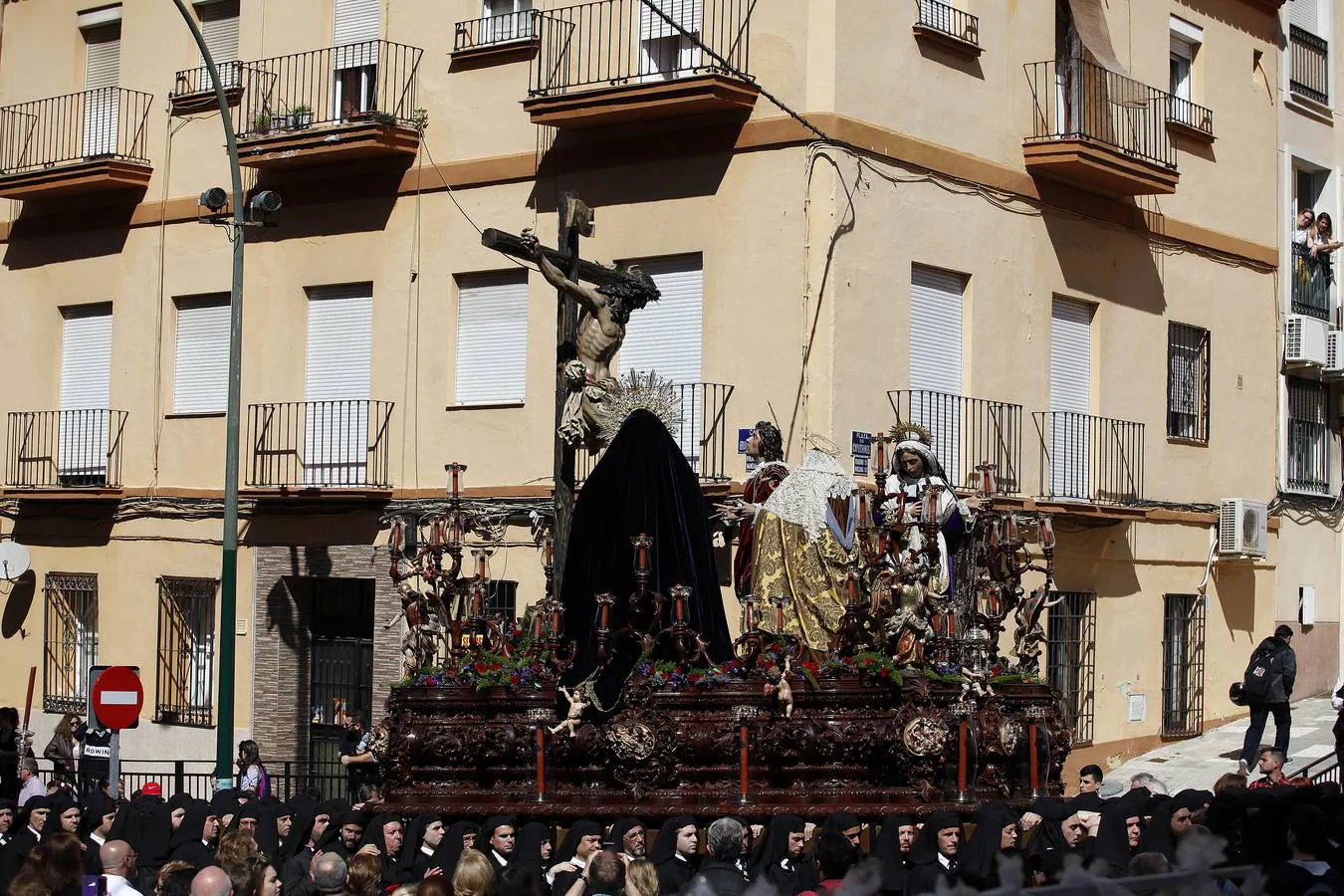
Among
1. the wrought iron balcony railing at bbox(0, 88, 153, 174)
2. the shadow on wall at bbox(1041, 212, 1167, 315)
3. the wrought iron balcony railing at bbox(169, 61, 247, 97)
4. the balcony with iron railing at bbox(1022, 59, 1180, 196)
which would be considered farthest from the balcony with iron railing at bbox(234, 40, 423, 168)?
the shadow on wall at bbox(1041, 212, 1167, 315)

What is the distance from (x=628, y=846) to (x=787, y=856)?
0.92 meters

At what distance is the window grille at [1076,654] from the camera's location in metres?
21.9

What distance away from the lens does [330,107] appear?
23.0 m

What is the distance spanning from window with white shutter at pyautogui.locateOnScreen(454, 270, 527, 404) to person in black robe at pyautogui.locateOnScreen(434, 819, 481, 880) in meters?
9.81

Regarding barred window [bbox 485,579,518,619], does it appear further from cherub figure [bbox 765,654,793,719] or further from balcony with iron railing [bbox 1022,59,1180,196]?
cherub figure [bbox 765,654,793,719]

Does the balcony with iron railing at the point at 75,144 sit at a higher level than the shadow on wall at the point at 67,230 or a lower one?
higher

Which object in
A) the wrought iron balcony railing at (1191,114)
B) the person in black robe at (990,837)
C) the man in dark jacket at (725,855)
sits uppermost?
the wrought iron balcony railing at (1191,114)

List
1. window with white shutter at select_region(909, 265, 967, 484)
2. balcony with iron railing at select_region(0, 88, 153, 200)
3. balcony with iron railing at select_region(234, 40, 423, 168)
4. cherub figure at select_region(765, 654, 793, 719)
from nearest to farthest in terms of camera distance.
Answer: cherub figure at select_region(765, 654, 793, 719), window with white shutter at select_region(909, 265, 967, 484), balcony with iron railing at select_region(234, 40, 423, 168), balcony with iron railing at select_region(0, 88, 153, 200)

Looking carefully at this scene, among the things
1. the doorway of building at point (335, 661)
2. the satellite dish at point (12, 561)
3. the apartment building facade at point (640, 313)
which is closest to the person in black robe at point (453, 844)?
Answer: the apartment building facade at point (640, 313)

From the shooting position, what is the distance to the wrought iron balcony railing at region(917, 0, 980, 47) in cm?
2058

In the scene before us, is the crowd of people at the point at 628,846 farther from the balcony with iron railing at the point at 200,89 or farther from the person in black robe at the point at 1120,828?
the balcony with iron railing at the point at 200,89

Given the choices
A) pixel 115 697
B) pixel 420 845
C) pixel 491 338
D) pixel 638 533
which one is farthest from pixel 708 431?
pixel 420 845

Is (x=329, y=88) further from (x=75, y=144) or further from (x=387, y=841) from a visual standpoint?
(x=387, y=841)

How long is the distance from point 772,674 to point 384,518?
31.3 feet
